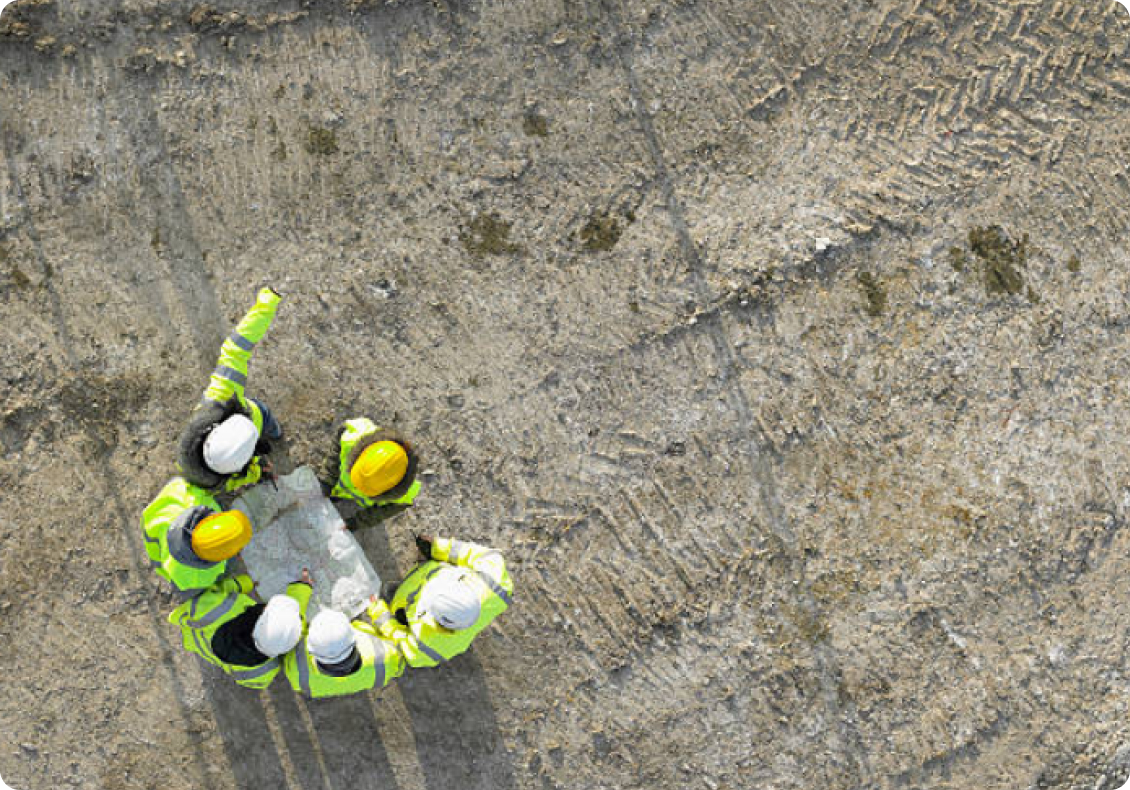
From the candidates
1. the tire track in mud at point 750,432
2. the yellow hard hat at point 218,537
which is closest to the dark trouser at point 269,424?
the yellow hard hat at point 218,537

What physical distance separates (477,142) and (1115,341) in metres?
3.58

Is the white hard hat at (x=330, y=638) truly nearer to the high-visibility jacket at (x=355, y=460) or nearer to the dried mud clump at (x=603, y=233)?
the high-visibility jacket at (x=355, y=460)

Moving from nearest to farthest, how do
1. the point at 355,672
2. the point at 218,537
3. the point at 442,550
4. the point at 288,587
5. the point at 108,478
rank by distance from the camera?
the point at 218,537 → the point at 355,672 → the point at 442,550 → the point at 288,587 → the point at 108,478

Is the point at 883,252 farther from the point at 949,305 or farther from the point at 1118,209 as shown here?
the point at 1118,209

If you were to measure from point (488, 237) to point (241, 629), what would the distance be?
225cm

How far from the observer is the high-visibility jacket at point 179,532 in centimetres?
354

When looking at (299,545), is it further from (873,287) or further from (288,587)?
(873,287)

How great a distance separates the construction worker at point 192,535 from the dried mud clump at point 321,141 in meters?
1.81

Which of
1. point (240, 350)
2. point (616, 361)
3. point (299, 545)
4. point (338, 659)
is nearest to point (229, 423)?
point (240, 350)

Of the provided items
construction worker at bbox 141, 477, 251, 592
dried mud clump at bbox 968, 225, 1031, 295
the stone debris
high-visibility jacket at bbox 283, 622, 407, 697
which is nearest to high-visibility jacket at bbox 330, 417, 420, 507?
the stone debris

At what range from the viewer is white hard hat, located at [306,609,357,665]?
3.57m

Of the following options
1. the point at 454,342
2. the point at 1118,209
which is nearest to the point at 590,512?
the point at 454,342

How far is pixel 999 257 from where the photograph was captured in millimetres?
4496

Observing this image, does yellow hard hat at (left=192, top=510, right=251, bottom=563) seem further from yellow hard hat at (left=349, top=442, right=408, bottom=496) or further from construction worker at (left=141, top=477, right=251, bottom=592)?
yellow hard hat at (left=349, top=442, right=408, bottom=496)
